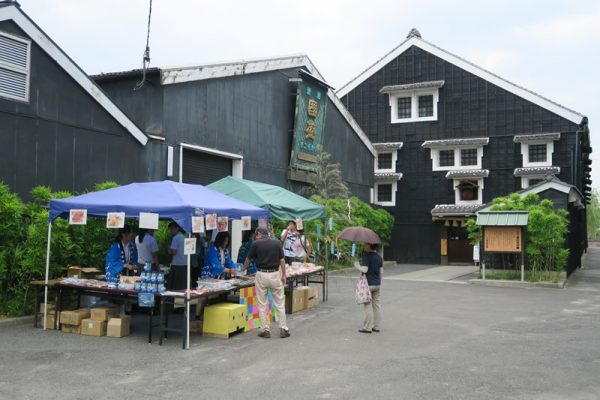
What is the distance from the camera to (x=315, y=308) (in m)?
12.4

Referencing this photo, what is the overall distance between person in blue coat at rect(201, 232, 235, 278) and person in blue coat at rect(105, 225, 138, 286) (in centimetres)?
133

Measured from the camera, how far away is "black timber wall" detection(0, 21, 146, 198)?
35.6 feet

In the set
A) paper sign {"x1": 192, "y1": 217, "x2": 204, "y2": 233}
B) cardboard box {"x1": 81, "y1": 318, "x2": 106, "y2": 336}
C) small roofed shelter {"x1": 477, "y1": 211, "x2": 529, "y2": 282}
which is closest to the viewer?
paper sign {"x1": 192, "y1": 217, "x2": 204, "y2": 233}

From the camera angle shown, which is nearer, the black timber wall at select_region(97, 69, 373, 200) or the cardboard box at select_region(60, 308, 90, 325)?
the cardboard box at select_region(60, 308, 90, 325)

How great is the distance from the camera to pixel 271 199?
1187 cm

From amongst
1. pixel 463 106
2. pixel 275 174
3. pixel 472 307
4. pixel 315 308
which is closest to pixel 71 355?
pixel 315 308

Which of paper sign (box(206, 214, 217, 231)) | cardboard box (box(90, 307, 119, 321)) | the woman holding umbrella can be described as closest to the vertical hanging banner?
the woman holding umbrella

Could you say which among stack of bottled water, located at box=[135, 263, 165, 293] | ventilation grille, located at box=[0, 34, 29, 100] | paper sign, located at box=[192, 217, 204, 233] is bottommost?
stack of bottled water, located at box=[135, 263, 165, 293]

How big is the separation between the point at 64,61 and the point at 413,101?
843 inches

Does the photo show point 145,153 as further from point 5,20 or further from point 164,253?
point 5,20

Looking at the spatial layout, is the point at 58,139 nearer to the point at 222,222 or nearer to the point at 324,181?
the point at 222,222

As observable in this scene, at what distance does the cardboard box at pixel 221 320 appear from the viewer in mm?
8938

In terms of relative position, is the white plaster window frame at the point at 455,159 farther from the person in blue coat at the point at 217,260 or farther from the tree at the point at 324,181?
the person in blue coat at the point at 217,260

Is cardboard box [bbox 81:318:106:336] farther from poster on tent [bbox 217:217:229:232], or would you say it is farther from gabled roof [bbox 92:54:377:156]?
gabled roof [bbox 92:54:377:156]
